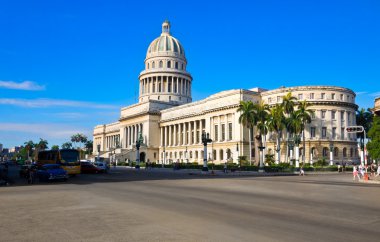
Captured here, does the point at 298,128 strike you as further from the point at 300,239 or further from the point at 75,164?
the point at 300,239

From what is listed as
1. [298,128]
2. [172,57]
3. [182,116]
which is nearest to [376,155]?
[298,128]

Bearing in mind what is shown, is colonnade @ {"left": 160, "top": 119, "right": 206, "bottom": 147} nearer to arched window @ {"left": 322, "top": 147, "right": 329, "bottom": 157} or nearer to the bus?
arched window @ {"left": 322, "top": 147, "right": 329, "bottom": 157}

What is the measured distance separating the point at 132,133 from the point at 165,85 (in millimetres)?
20823

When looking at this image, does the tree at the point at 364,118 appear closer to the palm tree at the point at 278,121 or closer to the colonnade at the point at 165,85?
the palm tree at the point at 278,121

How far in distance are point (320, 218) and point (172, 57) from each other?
122 metres

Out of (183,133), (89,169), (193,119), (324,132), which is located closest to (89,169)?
(89,169)

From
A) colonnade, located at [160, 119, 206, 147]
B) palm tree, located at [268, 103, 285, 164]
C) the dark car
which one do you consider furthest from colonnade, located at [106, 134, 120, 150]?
the dark car

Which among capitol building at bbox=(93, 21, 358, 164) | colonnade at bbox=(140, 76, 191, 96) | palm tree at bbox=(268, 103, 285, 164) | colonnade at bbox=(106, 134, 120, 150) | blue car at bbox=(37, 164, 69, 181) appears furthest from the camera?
colonnade at bbox=(106, 134, 120, 150)

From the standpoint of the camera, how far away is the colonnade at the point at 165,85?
13050cm

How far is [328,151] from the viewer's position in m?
80.3

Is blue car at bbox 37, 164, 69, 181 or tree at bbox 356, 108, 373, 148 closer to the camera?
blue car at bbox 37, 164, 69, 181

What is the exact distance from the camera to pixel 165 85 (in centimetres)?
13050

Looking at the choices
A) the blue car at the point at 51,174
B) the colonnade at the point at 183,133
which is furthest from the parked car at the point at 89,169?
the colonnade at the point at 183,133

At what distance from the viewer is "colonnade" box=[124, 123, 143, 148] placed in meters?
121
